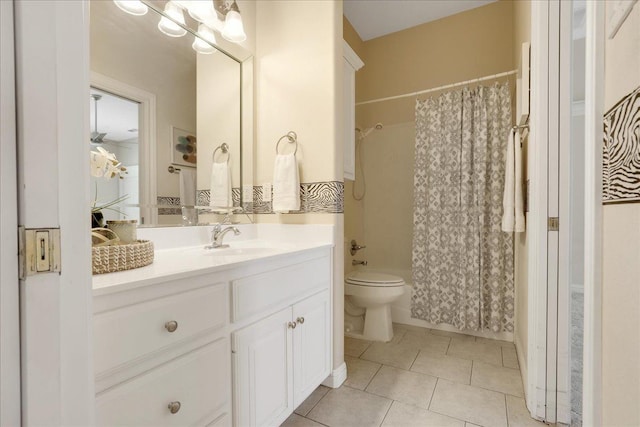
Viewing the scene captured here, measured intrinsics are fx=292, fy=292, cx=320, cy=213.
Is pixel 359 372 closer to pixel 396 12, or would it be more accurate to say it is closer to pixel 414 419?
pixel 414 419

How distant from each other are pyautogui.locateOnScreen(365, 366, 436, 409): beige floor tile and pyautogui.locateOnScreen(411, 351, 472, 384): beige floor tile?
0.25 feet

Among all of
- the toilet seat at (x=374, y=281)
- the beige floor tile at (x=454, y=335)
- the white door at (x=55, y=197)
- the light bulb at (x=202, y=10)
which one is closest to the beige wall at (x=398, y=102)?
the toilet seat at (x=374, y=281)

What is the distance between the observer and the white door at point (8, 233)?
410mm

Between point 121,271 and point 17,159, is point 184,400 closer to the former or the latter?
point 121,271

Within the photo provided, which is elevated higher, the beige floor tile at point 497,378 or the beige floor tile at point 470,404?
the beige floor tile at point 470,404

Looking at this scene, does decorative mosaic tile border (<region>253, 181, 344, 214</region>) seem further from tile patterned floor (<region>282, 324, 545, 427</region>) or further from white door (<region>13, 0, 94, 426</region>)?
white door (<region>13, 0, 94, 426</region>)

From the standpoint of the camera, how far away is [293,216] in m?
1.78

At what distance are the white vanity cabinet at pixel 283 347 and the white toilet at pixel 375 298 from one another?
0.68m

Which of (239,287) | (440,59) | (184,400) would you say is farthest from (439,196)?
(184,400)

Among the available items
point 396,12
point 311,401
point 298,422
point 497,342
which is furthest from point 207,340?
point 396,12

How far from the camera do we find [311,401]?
154cm

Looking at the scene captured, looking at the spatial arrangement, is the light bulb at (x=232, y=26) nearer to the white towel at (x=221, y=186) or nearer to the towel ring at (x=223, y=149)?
the towel ring at (x=223, y=149)

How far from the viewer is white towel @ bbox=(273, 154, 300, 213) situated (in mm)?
1671

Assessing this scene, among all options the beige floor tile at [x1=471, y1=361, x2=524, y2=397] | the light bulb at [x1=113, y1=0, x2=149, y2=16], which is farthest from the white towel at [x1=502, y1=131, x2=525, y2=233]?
the light bulb at [x1=113, y1=0, x2=149, y2=16]
